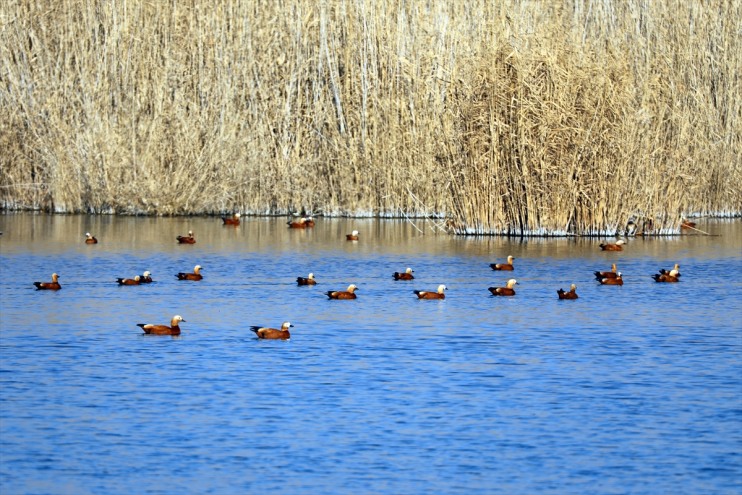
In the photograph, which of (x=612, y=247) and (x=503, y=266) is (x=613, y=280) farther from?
(x=612, y=247)

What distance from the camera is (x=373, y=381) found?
1504cm

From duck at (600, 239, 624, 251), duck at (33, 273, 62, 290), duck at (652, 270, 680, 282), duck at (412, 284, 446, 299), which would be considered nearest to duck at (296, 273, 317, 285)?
duck at (412, 284, 446, 299)

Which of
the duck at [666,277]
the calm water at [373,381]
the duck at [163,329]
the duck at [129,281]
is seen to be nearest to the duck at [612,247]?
the calm water at [373,381]

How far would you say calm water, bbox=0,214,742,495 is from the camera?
450 inches

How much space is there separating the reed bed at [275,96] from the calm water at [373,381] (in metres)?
9.86

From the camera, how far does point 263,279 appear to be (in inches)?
976

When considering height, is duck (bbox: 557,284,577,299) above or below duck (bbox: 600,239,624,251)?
below

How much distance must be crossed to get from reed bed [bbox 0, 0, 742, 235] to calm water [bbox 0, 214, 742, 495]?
9.86 m

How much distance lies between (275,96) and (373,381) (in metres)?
24.0

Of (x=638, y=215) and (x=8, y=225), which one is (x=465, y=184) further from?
(x=8, y=225)

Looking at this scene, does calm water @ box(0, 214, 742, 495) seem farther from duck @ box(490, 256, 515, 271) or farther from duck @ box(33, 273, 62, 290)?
duck @ box(33, 273, 62, 290)

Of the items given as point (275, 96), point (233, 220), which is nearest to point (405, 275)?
point (233, 220)

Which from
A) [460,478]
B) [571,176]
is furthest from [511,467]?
[571,176]

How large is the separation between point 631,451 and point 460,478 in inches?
65.0
